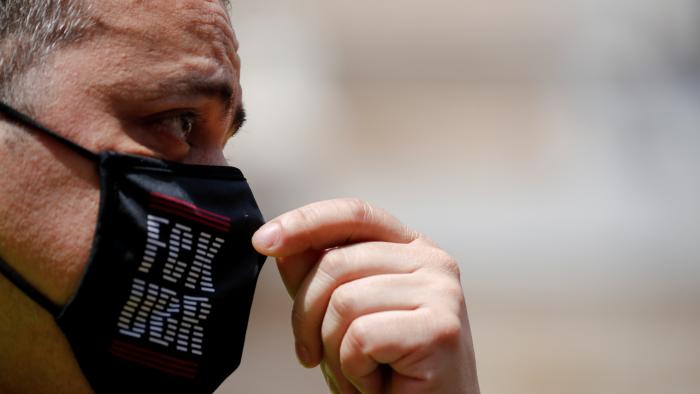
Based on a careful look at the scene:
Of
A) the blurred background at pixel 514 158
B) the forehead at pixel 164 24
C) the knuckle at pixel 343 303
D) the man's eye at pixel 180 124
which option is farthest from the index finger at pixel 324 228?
the blurred background at pixel 514 158

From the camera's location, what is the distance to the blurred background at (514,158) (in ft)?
20.0

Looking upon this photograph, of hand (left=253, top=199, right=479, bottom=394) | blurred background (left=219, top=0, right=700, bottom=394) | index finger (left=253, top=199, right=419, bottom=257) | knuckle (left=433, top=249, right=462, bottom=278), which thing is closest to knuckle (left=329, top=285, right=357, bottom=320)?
hand (left=253, top=199, right=479, bottom=394)

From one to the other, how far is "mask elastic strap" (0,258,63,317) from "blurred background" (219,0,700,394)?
4244 millimetres

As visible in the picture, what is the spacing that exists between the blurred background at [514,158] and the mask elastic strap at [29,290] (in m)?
4.24

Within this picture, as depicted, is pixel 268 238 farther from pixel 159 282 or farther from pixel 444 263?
pixel 444 263

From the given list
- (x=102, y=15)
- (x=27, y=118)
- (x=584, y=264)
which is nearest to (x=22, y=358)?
(x=27, y=118)

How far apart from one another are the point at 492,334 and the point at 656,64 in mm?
3026

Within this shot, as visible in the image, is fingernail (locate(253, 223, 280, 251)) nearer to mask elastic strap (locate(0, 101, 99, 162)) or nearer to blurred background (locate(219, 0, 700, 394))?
mask elastic strap (locate(0, 101, 99, 162))

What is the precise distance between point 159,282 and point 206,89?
0.42 metres

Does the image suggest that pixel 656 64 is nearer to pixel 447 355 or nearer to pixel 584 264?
pixel 584 264

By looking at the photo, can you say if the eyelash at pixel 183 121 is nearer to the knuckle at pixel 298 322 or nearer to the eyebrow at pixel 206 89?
the eyebrow at pixel 206 89

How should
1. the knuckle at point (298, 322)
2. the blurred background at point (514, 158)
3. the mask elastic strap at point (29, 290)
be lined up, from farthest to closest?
the blurred background at point (514, 158)
the knuckle at point (298, 322)
the mask elastic strap at point (29, 290)

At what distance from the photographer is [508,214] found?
639 cm

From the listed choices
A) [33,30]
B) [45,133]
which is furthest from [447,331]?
[33,30]
